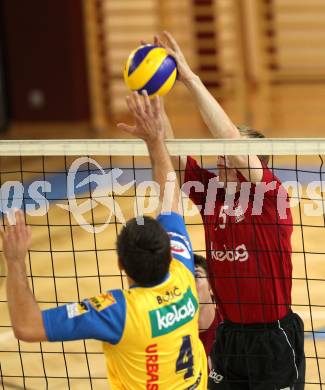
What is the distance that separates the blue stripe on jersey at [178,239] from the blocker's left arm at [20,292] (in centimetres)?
76

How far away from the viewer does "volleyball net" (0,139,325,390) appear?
16.9 ft

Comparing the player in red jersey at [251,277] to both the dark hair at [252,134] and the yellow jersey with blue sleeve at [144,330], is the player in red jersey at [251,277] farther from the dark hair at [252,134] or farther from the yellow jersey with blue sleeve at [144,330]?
the yellow jersey with blue sleeve at [144,330]

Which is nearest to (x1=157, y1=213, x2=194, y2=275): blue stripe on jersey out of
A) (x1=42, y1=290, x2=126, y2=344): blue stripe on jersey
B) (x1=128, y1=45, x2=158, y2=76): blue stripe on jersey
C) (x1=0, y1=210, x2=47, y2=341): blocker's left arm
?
(x1=42, y1=290, x2=126, y2=344): blue stripe on jersey

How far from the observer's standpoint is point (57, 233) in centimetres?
980

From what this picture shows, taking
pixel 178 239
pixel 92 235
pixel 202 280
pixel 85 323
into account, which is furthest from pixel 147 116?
pixel 92 235

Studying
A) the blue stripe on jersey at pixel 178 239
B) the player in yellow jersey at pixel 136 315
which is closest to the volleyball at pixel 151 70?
the blue stripe on jersey at pixel 178 239

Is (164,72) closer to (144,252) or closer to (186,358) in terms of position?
(144,252)

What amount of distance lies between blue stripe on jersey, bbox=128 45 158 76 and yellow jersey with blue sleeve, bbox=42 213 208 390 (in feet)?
5.03

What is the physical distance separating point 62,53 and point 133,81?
11.2 metres

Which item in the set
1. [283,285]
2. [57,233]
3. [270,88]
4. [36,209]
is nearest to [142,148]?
[283,285]

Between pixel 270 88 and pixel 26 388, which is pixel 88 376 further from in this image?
pixel 270 88

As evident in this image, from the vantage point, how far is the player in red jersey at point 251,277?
4.73 meters

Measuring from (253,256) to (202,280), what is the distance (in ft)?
1.67

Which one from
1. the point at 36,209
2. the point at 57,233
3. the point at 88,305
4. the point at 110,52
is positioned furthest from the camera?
the point at 110,52
